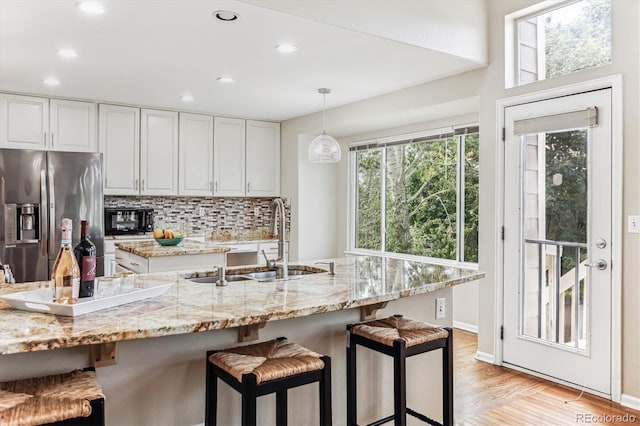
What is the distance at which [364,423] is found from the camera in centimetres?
234

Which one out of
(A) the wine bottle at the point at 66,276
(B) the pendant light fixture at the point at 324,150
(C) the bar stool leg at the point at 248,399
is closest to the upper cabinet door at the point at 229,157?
(B) the pendant light fixture at the point at 324,150

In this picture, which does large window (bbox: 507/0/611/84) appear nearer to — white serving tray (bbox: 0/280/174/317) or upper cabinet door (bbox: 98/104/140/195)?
white serving tray (bbox: 0/280/174/317)

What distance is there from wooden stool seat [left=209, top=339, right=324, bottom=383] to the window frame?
3.10 m

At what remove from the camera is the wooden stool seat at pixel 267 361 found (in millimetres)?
1556

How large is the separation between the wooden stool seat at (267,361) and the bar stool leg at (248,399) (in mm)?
20

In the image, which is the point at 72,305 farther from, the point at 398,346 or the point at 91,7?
the point at 91,7

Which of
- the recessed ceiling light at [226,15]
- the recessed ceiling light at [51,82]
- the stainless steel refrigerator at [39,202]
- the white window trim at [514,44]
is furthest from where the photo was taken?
the stainless steel refrigerator at [39,202]

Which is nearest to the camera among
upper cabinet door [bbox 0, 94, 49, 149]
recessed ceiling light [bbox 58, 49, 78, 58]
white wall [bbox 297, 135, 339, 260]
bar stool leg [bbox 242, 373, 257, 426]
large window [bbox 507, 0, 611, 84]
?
bar stool leg [bbox 242, 373, 257, 426]

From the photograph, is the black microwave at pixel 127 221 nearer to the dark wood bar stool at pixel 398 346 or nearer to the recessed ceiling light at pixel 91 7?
the recessed ceiling light at pixel 91 7

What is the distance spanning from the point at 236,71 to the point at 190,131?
1.91m

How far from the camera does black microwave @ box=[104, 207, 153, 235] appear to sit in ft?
16.2

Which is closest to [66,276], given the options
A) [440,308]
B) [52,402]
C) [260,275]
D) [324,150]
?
[52,402]

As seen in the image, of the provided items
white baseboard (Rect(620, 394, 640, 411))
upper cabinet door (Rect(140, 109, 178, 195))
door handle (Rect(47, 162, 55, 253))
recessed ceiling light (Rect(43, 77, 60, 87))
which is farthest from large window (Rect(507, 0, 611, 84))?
door handle (Rect(47, 162, 55, 253))

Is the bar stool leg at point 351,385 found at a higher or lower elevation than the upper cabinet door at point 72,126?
lower
